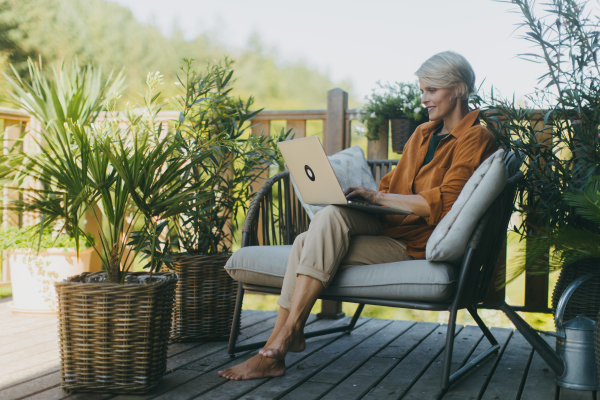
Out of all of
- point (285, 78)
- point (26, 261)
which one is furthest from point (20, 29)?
point (26, 261)

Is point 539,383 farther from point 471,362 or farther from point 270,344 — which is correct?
point 270,344

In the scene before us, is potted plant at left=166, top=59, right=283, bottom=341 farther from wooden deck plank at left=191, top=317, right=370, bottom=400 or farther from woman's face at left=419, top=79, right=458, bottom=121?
woman's face at left=419, top=79, right=458, bottom=121

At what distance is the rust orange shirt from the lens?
191cm

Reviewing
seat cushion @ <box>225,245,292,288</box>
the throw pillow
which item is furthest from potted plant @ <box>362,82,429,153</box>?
seat cushion @ <box>225,245,292,288</box>

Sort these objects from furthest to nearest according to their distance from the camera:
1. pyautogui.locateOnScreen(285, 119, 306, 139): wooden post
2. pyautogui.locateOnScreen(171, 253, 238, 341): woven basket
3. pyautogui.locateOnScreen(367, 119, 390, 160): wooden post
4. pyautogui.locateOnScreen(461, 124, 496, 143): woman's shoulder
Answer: pyautogui.locateOnScreen(285, 119, 306, 139): wooden post
pyautogui.locateOnScreen(367, 119, 390, 160): wooden post
pyautogui.locateOnScreen(171, 253, 238, 341): woven basket
pyautogui.locateOnScreen(461, 124, 496, 143): woman's shoulder

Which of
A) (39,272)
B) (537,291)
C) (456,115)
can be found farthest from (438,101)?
(39,272)

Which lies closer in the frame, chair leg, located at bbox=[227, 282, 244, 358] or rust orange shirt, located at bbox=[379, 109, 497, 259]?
rust orange shirt, located at bbox=[379, 109, 497, 259]

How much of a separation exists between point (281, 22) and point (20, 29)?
804 centimetres

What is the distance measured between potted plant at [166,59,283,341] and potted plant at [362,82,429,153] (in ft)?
1.97

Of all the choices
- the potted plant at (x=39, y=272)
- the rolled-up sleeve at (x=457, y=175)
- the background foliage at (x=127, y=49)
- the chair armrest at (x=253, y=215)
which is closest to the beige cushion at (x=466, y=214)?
the rolled-up sleeve at (x=457, y=175)

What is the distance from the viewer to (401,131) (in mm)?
2729

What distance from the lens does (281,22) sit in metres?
18.0

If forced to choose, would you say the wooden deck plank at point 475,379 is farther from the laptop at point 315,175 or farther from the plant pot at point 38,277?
the plant pot at point 38,277

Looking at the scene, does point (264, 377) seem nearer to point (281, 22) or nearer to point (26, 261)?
point (26, 261)
